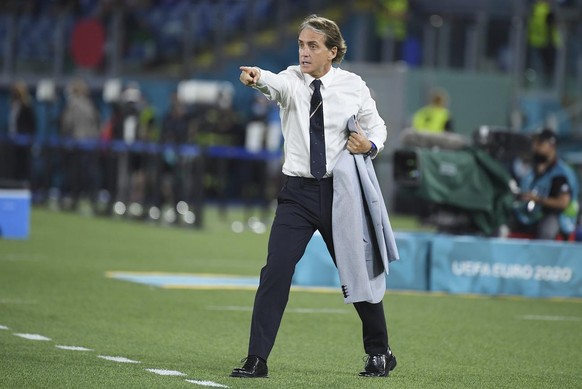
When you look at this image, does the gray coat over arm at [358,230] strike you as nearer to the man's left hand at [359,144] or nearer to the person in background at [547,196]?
the man's left hand at [359,144]

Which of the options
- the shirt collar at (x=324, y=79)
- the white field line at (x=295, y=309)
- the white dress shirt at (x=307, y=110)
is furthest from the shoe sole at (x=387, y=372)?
the white field line at (x=295, y=309)

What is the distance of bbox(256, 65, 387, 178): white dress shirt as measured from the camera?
8672 millimetres

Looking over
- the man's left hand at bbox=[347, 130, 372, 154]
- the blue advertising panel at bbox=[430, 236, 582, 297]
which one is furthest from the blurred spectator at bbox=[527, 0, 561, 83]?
the man's left hand at bbox=[347, 130, 372, 154]

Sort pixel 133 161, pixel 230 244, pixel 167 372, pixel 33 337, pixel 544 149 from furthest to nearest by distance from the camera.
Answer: pixel 133 161, pixel 230 244, pixel 544 149, pixel 33 337, pixel 167 372

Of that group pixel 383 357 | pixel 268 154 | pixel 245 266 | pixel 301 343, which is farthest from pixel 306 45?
pixel 268 154

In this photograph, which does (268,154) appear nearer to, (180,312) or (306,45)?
(180,312)

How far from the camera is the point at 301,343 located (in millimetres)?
10688

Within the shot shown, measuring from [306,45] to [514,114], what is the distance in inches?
657

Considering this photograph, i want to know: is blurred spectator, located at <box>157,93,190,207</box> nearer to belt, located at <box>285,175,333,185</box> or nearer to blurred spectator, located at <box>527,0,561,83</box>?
blurred spectator, located at <box>527,0,561,83</box>

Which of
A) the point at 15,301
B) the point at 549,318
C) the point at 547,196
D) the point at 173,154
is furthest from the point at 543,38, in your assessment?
the point at 15,301

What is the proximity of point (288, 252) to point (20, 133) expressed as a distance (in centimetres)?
2125

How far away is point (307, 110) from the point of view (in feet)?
28.6

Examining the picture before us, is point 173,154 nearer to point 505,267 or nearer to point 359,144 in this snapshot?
point 505,267

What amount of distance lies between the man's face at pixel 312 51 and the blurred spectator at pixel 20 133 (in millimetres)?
20373
